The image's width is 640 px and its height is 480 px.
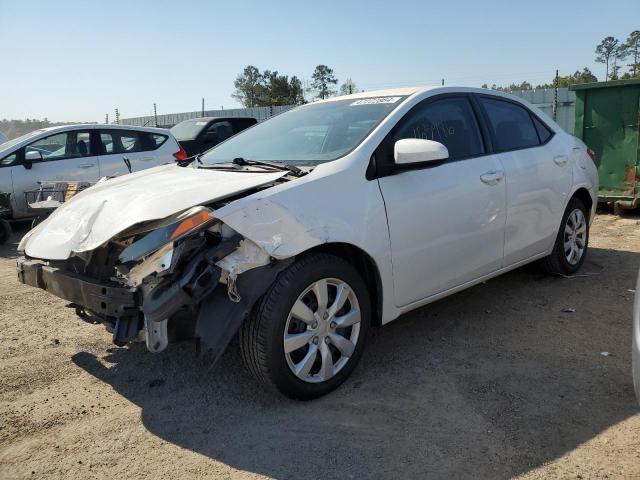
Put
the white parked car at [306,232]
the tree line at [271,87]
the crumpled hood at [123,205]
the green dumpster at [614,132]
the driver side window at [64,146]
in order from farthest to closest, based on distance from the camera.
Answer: the tree line at [271,87] < the driver side window at [64,146] < the green dumpster at [614,132] < the crumpled hood at [123,205] < the white parked car at [306,232]

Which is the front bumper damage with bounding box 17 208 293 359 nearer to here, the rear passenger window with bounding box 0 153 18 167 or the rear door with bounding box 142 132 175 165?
the rear passenger window with bounding box 0 153 18 167

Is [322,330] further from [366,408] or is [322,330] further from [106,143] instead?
[106,143]

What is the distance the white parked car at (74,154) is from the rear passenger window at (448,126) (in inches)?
219

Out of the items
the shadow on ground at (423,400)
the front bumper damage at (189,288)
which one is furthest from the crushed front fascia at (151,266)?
the shadow on ground at (423,400)

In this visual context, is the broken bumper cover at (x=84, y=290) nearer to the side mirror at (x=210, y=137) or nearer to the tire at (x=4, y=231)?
the tire at (x=4, y=231)

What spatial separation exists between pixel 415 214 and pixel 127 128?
23.4 ft

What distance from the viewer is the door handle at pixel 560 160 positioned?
4.74 meters

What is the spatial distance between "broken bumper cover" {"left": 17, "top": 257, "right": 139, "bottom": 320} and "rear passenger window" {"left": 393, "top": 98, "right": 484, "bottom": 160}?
6.13 ft

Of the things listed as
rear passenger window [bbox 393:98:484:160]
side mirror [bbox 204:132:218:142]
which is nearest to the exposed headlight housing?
rear passenger window [bbox 393:98:484:160]

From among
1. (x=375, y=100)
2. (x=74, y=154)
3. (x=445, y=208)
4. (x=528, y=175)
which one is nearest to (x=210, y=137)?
(x=74, y=154)

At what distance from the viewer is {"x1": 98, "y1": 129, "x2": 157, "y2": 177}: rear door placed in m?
8.88

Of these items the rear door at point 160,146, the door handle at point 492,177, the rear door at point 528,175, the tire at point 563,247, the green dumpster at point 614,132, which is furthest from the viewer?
the rear door at point 160,146

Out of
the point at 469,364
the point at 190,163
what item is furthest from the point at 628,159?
the point at 190,163

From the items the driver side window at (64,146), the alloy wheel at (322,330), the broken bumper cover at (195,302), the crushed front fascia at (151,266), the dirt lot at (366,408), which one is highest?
the driver side window at (64,146)
